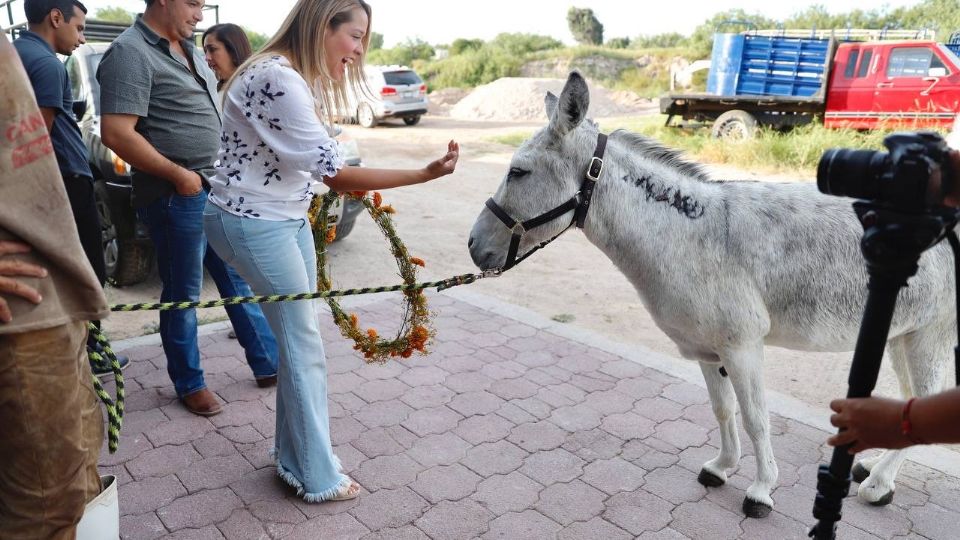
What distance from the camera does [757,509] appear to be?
3084 millimetres

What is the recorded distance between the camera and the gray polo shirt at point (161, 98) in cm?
342

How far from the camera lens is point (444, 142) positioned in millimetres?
19609

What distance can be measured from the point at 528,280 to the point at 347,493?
165 inches

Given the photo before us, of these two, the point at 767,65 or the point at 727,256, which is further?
the point at 767,65

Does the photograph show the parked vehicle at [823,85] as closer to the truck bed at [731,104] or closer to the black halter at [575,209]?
the truck bed at [731,104]

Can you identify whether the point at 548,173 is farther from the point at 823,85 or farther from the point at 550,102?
the point at 823,85

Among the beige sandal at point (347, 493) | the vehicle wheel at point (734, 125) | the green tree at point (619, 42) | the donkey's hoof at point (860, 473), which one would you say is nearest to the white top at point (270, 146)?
the beige sandal at point (347, 493)

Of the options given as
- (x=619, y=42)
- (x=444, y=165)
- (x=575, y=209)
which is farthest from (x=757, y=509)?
(x=619, y=42)

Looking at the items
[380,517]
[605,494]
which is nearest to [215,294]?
[380,517]

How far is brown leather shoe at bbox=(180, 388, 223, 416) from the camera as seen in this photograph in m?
3.96

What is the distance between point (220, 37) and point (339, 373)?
8.86 ft

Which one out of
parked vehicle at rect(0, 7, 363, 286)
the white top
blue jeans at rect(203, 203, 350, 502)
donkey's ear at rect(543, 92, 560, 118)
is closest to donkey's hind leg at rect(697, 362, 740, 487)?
donkey's ear at rect(543, 92, 560, 118)

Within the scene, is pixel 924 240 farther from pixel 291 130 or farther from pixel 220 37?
pixel 220 37

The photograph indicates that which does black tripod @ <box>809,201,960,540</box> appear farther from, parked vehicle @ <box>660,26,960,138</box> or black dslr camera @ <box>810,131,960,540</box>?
parked vehicle @ <box>660,26,960,138</box>
